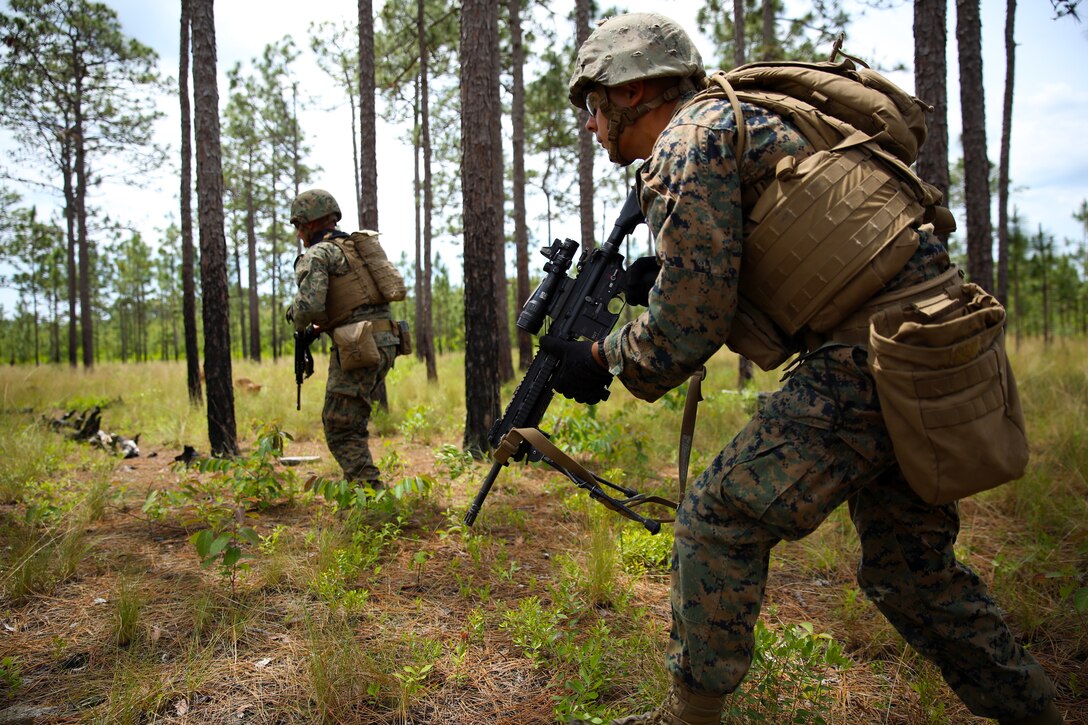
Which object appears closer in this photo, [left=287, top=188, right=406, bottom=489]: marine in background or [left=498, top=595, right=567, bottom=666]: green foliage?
[left=498, top=595, right=567, bottom=666]: green foliage

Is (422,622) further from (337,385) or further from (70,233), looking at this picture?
(70,233)

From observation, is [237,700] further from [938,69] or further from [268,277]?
[268,277]

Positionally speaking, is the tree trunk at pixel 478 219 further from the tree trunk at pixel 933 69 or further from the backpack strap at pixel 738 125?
the backpack strap at pixel 738 125

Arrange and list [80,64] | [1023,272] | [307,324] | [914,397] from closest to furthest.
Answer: [914,397] → [307,324] → [80,64] → [1023,272]

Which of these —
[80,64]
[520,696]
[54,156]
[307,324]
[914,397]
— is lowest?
[520,696]

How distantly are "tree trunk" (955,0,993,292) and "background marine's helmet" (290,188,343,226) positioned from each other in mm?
5763

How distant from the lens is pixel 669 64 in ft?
5.97

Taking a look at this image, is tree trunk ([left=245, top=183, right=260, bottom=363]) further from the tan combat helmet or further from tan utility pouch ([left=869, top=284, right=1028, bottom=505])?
tan utility pouch ([left=869, top=284, right=1028, bottom=505])

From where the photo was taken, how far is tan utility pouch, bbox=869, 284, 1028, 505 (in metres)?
1.34

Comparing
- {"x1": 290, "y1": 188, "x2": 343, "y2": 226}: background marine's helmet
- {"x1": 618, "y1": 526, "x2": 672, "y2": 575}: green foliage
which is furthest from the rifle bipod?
{"x1": 290, "y1": 188, "x2": 343, "y2": 226}: background marine's helmet

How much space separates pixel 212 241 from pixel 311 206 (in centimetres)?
181

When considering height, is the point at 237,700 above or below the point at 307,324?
below

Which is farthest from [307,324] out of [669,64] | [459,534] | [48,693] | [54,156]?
[54,156]

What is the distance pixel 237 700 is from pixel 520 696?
99 cm
